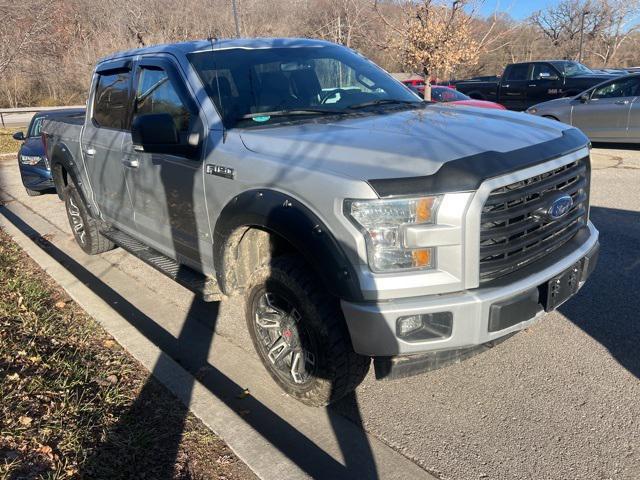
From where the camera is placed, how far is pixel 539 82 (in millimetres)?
15938

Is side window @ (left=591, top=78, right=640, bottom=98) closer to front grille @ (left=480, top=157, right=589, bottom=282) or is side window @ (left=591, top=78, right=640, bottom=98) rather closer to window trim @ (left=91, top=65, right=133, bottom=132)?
front grille @ (left=480, top=157, right=589, bottom=282)

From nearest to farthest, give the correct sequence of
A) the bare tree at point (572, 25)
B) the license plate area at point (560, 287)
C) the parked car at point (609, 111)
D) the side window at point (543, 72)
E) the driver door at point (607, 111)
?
the license plate area at point (560, 287) < the parked car at point (609, 111) < the driver door at point (607, 111) < the side window at point (543, 72) < the bare tree at point (572, 25)

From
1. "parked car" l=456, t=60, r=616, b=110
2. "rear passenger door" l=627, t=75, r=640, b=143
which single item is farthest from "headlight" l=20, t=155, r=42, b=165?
"parked car" l=456, t=60, r=616, b=110

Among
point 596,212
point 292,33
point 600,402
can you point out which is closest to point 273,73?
point 600,402

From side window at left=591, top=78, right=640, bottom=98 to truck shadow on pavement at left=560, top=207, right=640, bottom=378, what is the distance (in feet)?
21.4

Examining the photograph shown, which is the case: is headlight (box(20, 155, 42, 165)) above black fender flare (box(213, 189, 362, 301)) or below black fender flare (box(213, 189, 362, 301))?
below

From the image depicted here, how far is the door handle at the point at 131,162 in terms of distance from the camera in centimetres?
417

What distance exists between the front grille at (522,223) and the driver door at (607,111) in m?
9.33

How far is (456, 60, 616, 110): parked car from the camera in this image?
50.1ft

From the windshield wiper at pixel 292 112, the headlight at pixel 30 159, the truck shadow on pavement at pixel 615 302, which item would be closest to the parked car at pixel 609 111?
the truck shadow on pavement at pixel 615 302

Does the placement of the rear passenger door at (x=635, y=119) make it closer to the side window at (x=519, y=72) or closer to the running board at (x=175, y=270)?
the side window at (x=519, y=72)

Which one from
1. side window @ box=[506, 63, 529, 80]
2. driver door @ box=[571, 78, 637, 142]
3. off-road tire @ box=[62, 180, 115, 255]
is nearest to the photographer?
off-road tire @ box=[62, 180, 115, 255]

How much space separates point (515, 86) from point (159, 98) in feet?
49.0

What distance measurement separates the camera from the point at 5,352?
11.9 ft
